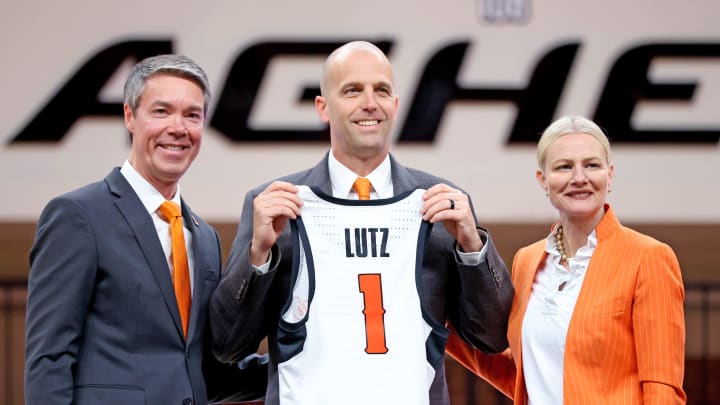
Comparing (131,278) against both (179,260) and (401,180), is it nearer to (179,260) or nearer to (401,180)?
(179,260)

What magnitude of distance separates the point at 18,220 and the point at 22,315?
112 centimetres

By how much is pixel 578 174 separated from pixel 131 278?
46.9 inches

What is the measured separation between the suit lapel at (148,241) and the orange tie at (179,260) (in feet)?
0.15

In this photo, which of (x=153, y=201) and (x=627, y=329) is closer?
(x=627, y=329)

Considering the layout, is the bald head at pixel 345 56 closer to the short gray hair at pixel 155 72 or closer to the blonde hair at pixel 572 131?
the short gray hair at pixel 155 72

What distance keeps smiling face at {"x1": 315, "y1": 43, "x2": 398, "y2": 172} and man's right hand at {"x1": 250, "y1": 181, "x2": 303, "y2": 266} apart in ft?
0.70

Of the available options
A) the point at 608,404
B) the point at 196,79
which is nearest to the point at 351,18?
the point at 196,79

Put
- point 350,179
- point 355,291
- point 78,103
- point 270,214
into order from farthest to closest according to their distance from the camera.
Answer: point 78,103 → point 350,179 → point 355,291 → point 270,214

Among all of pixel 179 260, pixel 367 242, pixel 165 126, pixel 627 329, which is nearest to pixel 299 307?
pixel 367 242

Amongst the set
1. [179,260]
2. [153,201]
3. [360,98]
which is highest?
[360,98]

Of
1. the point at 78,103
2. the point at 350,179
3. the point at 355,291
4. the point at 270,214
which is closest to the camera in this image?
the point at 270,214

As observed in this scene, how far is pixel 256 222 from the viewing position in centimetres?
249

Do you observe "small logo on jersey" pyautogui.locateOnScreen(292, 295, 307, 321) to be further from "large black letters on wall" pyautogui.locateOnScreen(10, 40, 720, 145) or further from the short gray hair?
"large black letters on wall" pyautogui.locateOnScreen(10, 40, 720, 145)

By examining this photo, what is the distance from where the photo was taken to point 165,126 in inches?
103
